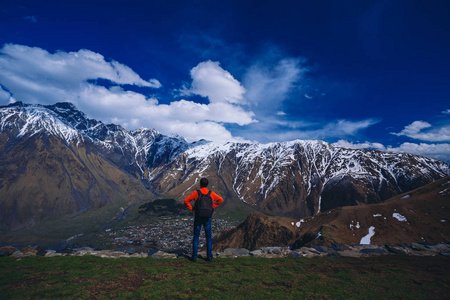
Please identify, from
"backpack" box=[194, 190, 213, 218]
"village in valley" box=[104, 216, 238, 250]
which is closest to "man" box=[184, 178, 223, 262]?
"backpack" box=[194, 190, 213, 218]

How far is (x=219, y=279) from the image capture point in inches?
410

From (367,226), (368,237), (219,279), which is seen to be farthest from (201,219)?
(367,226)

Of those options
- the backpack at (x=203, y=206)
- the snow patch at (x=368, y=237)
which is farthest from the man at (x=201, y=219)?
the snow patch at (x=368, y=237)

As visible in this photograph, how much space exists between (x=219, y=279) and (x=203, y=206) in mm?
3952

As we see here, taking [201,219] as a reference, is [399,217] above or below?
below

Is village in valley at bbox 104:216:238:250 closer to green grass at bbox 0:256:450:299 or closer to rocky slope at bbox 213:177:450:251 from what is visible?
rocky slope at bbox 213:177:450:251

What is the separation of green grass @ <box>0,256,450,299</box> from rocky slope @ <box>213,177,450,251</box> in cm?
3777

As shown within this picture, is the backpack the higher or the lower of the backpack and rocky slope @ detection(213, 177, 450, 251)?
the higher

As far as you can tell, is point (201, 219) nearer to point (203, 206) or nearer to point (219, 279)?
point (203, 206)

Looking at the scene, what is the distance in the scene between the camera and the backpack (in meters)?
12.6

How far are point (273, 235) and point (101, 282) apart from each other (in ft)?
201

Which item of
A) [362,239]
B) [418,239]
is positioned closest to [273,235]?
[362,239]

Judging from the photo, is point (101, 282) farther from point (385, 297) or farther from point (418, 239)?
point (418, 239)

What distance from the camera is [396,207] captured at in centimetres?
5559
